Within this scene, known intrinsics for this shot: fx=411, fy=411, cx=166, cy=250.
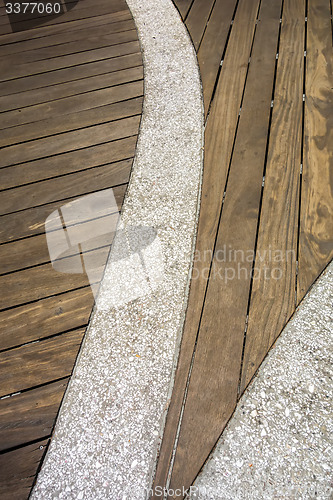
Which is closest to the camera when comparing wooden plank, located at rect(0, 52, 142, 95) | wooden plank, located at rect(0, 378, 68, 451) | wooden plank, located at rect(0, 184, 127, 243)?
wooden plank, located at rect(0, 378, 68, 451)

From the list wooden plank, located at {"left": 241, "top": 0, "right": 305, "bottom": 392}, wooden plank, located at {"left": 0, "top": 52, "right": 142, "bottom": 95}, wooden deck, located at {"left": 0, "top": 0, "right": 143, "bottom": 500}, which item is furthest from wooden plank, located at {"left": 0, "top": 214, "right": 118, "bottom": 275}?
wooden plank, located at {"left": 0, "top": 52, "right": 142, "bottom": 95}

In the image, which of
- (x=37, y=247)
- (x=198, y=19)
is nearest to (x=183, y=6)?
(x=198, y=19)

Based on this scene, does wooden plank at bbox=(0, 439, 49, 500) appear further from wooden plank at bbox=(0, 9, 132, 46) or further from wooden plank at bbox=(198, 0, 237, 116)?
wooden plank at bbox=(0, 9, 132, 46)

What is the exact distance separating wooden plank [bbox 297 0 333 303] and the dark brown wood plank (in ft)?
0.55

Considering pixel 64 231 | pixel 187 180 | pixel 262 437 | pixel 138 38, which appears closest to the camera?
pixel 262 437

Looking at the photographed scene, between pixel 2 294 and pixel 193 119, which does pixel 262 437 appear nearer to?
pixel 2 294

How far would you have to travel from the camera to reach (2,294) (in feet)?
4.41

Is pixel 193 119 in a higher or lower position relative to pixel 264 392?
higher

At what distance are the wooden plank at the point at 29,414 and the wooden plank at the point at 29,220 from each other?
0.57 meters

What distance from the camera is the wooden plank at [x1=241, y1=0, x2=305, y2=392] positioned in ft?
4.01

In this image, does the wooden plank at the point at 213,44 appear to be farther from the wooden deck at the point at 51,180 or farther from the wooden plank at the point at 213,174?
the wooden deck at the point at 51,180

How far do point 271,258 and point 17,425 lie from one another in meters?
0.91

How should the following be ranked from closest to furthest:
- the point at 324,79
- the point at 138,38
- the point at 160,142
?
the point at 160,142
the point at 324,79
the point at 138,38

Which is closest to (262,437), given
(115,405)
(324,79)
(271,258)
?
(115,405)
